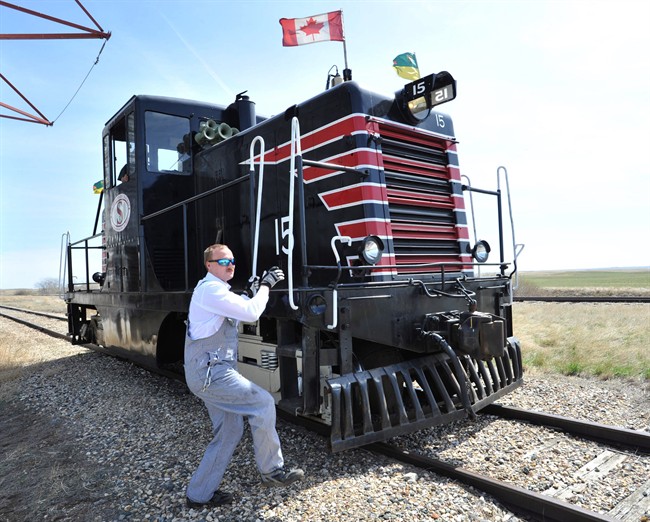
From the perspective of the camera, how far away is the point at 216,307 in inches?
113

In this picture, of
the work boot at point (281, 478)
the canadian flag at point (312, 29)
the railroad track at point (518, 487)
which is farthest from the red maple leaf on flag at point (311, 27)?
the work boot at point (281, 478)

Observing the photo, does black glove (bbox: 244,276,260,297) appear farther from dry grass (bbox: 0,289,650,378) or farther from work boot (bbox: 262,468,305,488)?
dry grass (bbox: 0,289,650,378)

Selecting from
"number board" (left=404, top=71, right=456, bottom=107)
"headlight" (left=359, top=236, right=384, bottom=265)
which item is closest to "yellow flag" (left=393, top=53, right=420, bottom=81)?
"number board" (left=404, top=71, right=456, bottom=107)

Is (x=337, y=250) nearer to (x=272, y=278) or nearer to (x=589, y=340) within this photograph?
(x=272, y=278)

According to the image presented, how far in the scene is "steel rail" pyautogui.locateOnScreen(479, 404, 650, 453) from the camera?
11.9 ft

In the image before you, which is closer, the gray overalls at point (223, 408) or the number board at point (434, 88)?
the gray overalls at point (223, 408)

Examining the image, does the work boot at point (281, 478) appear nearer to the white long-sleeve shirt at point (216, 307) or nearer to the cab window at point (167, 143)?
the white long-sleeve shirt at point (216, 307)

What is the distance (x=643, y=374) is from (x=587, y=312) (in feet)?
29.3

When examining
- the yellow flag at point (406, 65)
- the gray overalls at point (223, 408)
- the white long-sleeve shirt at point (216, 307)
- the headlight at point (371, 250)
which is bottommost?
the gray overalls at point (223, 408)

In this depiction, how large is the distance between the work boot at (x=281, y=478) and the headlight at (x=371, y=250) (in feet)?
4.88

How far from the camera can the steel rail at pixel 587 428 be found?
364 centimetres

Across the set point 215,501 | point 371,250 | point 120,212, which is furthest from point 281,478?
point 120,212

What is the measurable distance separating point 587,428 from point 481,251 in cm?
181

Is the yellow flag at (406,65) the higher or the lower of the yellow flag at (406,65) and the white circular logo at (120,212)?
the higher
